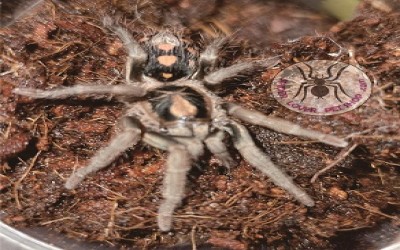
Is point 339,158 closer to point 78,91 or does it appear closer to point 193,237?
point 193,237

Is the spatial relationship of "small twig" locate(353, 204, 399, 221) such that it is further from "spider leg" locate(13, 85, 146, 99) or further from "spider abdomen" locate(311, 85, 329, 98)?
"spider leg" locate(13, 85, 146, 99)

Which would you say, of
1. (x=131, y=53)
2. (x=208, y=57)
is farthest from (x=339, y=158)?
(x=131, y=53)

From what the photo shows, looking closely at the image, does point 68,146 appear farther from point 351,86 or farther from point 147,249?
point 351,86

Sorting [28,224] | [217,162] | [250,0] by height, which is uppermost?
[250,0]

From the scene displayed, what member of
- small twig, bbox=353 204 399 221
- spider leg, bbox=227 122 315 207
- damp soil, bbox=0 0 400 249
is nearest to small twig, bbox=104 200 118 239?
damp soil, bbox=0 0 400 249

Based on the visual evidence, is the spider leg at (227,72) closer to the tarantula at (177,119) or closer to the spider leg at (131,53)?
the tarantula at (177,119)

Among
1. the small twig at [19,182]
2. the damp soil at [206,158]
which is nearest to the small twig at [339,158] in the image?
the damp soil at [206,158]

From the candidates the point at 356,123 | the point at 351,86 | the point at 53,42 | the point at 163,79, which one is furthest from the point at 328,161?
the point at 53,42
